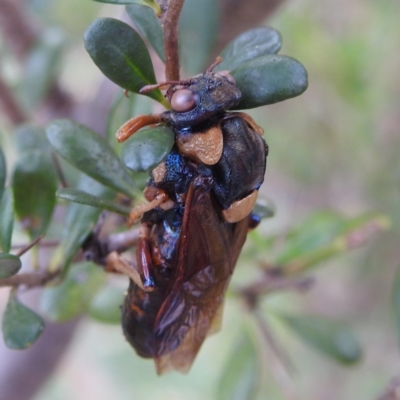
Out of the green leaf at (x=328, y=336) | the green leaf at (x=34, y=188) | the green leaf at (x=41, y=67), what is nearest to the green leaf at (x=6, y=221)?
the green leaf at (x=34, y=188)

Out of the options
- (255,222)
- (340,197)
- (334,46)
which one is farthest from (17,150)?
(340,197)

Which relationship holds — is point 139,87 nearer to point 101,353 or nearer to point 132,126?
point 132,126

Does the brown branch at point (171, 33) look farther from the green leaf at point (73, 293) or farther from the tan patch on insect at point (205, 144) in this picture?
the green leaf at point (73, 293)

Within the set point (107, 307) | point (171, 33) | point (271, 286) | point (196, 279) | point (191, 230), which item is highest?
point (171, 33)

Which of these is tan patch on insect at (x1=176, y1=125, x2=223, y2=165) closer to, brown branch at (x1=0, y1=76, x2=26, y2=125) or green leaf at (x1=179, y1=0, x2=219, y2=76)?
green leaf at (x1=179, y1=0, x2=219, y2=76)

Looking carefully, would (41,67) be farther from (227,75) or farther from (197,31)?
(227,75)

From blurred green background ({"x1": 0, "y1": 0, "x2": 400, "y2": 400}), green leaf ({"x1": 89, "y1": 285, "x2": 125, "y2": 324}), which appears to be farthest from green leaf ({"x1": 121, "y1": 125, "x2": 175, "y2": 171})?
blurred green background ({"x1": 0, "y1": 0, "x2": 400, "y2": 400})

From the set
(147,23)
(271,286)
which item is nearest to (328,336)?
(271,286)
